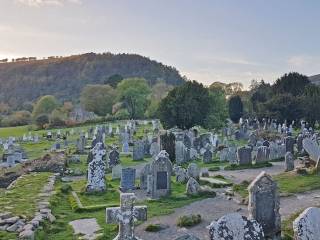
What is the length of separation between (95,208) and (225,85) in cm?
9581

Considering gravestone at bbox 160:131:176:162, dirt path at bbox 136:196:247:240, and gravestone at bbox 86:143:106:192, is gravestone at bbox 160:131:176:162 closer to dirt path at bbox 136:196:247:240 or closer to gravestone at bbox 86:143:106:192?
gravestone at bbox 86:143:106:192

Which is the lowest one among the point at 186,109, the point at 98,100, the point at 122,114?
the point at 122,114

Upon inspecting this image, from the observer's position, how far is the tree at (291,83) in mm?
76394

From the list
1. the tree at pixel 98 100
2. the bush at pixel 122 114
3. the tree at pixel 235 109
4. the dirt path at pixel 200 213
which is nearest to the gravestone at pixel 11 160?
the dirt path at pixel 200 213

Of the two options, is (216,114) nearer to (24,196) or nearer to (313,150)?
(313,150)

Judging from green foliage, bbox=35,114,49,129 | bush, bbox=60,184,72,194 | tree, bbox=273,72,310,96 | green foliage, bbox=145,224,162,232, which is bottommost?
green foliage, bbox=145,224,162,232

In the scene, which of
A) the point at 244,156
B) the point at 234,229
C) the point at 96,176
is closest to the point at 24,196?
the point at 96,176

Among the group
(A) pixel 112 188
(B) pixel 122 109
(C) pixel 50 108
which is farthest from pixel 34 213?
(C) pixel 50 108

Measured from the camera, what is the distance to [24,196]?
62.7 ft

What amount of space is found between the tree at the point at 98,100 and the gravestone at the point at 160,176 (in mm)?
73882

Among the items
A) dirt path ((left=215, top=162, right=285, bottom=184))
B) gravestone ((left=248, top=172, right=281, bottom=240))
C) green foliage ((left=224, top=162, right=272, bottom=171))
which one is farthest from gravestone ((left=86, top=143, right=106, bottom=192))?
green foliage ((left=224, top=162, right=272, bottom=171))

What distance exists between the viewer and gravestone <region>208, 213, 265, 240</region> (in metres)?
7.88

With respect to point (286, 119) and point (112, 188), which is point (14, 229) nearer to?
point (112, 188)

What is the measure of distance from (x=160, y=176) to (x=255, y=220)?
40.1 feet
